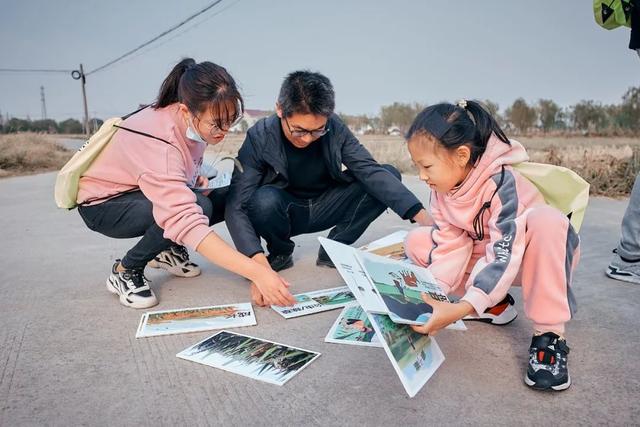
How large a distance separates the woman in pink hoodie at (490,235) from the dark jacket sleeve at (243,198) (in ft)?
2.44

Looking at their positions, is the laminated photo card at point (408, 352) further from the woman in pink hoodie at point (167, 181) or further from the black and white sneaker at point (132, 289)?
the black and white sneaker at point (132, 289)

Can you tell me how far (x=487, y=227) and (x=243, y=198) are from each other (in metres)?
1.26

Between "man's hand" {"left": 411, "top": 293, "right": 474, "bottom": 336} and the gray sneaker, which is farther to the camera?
the gray sneaker

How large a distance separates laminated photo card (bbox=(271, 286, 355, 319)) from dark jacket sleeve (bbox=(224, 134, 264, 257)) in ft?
1.00

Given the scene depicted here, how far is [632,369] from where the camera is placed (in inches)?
64.3

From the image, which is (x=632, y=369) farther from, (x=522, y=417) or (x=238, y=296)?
(x=238, y=296)

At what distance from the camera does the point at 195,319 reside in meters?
2.04

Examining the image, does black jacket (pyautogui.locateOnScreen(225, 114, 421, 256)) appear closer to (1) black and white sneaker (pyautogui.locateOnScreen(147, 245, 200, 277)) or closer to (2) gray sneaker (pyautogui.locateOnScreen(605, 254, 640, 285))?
(1) black and white sneaker (pyautogui.locateOnScreen(147, 245, 200, 277))

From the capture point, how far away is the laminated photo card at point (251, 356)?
5.26 feet

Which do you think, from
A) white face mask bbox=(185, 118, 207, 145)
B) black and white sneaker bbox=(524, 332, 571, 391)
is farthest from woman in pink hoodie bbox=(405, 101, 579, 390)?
white face mask bbox=(185, 118, 207, 145)

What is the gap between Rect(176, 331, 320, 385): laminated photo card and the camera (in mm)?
1604

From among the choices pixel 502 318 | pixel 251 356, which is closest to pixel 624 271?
pixel 502 318

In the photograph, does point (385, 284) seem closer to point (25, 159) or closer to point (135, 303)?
point (135, 303)

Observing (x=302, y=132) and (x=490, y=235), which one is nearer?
(x=490, y=235)
